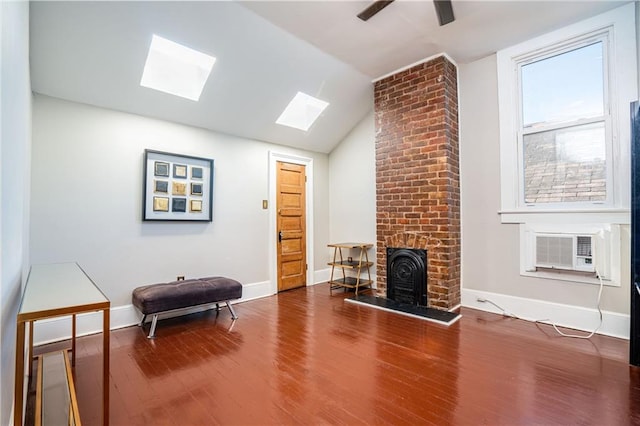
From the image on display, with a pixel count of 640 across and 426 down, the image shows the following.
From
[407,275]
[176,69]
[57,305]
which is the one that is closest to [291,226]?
[407,275]

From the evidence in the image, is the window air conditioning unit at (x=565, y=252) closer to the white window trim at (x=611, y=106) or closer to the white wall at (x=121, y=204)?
the white window trim at (x=611, y=106)

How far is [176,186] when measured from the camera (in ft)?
11.5

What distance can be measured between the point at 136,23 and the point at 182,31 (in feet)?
1.16

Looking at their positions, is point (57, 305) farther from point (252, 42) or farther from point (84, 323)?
point (252, 42)

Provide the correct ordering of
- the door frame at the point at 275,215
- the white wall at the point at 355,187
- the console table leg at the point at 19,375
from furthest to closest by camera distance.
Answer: the white wall at the point at 355,187
the door frame at the point at 275,215
the console table leg at the point at 19,375

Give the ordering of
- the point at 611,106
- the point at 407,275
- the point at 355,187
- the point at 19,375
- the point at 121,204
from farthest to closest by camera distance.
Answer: the point at 355,187 → the point at 407,275 → the point at 121,204 → the point at 611,106 → the point at 19,375

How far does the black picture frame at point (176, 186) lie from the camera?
129 inches

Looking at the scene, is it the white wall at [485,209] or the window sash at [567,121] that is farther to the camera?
the white wall at [485,209]

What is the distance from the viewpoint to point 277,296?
14.2 ft

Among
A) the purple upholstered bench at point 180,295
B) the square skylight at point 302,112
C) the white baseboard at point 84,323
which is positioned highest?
the square skylight at point 302,112

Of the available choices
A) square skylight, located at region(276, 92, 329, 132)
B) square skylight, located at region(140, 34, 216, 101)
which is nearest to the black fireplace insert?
square skylight, located at region(276, 92, 329, 132)

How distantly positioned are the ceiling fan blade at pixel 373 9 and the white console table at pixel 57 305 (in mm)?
2765

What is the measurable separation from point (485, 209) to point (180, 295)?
357cm

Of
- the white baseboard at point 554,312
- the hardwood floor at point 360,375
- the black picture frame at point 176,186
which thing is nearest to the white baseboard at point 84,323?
the hardwood floor at point 360,375
